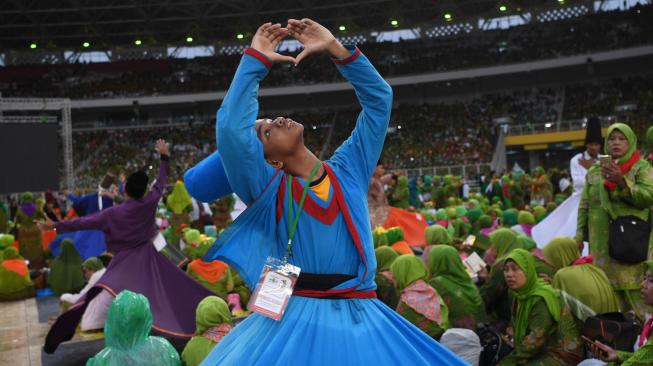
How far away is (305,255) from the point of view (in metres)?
2.29

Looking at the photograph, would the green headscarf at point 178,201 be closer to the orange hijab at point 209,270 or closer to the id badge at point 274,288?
the orange hijab at point 209,270

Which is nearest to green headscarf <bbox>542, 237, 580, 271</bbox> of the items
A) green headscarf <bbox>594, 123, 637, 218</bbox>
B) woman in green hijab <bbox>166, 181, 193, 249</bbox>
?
green headscarf <bbox>594, 123, 637, 218</bbox>

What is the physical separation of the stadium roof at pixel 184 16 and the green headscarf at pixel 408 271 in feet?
80.3

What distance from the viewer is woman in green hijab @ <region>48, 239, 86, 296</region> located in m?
9.51

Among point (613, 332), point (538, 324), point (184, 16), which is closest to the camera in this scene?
point (613, 332)

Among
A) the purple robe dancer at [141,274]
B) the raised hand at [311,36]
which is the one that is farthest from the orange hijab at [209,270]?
the raised hand at [311,36]

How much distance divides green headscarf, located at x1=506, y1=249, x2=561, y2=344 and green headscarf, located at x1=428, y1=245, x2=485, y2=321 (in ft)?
2.84

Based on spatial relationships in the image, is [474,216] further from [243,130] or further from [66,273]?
[243,130]

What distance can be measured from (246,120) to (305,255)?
450 mm

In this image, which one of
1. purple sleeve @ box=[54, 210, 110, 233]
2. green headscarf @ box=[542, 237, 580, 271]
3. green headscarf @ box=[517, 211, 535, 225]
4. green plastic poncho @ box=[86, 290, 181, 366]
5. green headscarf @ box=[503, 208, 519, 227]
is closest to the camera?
green plastic poncho @ box=[86, 290, 181, 366]

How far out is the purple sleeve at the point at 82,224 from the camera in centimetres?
584

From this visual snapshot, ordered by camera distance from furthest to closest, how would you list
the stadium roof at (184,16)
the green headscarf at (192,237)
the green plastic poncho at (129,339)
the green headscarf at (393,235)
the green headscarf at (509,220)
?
the stadium roof at (184,16), the green headscarf at (509,220), the green headscarf at (192,237), the green headscarf at (393,235), the green plastic poncho at (129,339)

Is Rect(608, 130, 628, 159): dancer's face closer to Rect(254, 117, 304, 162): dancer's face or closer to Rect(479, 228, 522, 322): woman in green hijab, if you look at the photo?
Rect(479, 228, 522, 322): woman in green hijab

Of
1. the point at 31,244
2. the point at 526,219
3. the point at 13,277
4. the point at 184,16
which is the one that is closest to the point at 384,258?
the point at 526,219
